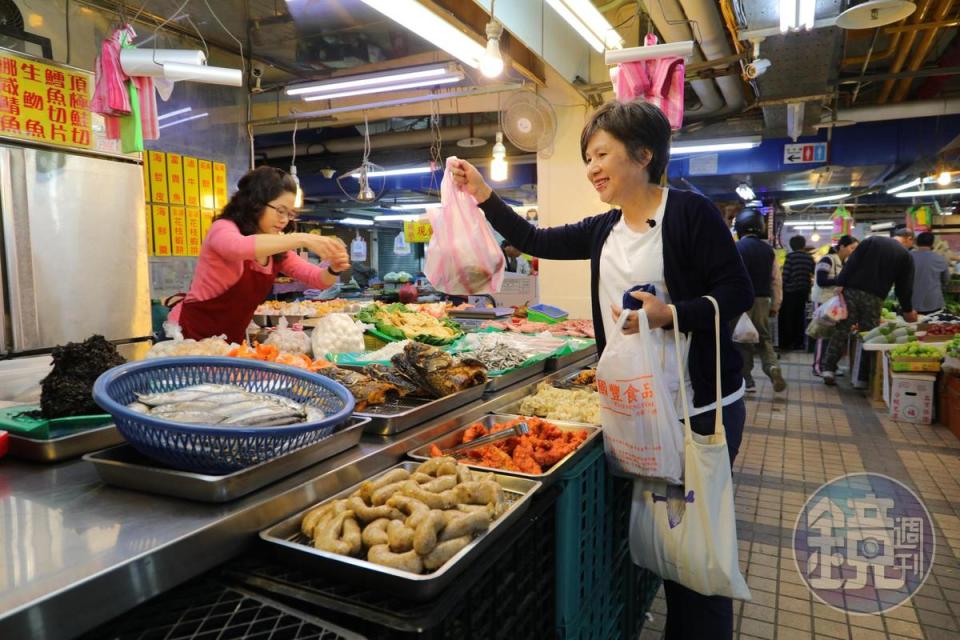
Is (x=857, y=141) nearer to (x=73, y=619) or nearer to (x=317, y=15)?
(x=317, y=15)

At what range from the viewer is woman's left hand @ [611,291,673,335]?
2043 millimetres

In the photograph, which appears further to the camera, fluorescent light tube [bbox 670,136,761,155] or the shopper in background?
the shopper in background

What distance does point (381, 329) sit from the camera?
147 inches

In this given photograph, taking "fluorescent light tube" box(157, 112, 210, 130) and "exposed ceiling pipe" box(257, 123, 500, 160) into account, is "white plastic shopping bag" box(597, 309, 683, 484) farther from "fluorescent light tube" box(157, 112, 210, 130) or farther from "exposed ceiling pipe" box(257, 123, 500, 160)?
"exposed ceiling pipe" box(257, 123, 500, 160)

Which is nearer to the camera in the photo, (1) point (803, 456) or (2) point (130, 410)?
(2) point (130, 410)

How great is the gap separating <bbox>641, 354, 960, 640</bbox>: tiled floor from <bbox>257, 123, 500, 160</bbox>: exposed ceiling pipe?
6.27 metres

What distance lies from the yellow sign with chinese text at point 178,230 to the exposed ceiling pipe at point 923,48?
8.23 metres

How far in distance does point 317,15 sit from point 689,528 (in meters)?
5.85

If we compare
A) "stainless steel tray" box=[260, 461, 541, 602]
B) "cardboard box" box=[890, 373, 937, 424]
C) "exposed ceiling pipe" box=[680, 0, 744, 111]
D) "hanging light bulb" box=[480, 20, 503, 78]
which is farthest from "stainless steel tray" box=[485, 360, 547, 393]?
"cardboard box" box=[890, 373, 937, 424]

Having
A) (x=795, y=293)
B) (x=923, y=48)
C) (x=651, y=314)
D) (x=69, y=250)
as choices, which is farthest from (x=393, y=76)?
(x=795, y=293)

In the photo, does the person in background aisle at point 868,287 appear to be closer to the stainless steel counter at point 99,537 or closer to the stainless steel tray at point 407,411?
the stainless steel tray at point 407,411

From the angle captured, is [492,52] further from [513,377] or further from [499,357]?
[513,377]

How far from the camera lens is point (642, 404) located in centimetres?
207

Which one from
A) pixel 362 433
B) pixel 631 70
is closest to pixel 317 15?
pixel 631 70
